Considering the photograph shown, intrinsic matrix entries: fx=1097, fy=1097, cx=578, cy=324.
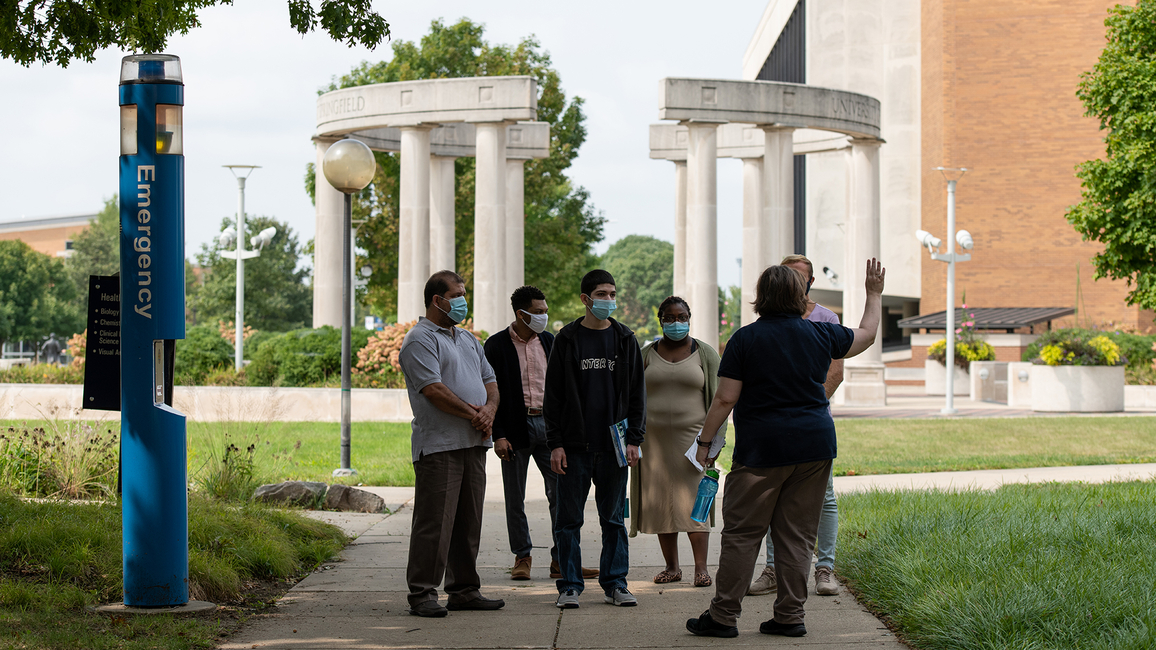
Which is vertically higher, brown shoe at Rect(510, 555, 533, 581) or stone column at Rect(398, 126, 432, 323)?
stone column at Rect(398, 126, 432, 323)

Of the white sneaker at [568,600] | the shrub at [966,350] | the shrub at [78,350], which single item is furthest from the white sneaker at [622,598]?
the shrub at [966,350]

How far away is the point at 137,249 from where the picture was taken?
6281 millimetres

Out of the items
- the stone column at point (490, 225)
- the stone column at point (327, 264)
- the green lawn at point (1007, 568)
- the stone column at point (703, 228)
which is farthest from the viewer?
the stone column at point (327, 264)

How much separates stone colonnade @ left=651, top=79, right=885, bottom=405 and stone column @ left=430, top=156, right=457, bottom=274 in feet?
19.8

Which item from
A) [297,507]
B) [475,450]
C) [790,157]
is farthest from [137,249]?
[790,157]

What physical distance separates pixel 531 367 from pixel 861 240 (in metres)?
21.6

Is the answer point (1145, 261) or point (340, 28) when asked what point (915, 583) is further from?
point (1145, 261)

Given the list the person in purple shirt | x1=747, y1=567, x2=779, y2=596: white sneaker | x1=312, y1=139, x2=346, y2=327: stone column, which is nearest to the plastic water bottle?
the person in purple shirt

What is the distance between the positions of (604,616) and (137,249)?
3414 mm

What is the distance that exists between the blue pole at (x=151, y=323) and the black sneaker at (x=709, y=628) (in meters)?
2.91

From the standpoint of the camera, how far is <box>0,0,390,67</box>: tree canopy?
9.03 m

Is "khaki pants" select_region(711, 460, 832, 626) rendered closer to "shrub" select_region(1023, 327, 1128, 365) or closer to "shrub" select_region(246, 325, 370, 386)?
"shrub" select_region(246, 325, 370, 386)

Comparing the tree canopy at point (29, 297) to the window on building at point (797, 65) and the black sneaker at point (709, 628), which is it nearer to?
the window on building at point (797, 65)

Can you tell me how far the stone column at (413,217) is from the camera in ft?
84.9
